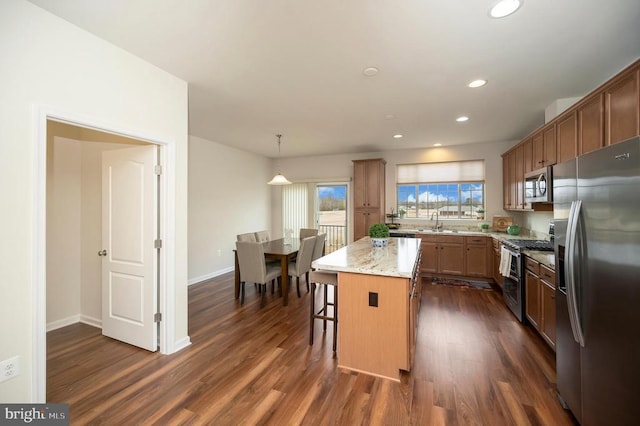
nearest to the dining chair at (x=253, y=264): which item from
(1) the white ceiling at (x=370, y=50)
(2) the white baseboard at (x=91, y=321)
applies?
(2) the white baseboard at (x=91, y=321)

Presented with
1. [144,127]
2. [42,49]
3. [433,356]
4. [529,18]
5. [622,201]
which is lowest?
[433,356]

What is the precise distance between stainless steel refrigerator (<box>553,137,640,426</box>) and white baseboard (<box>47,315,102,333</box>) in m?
4.49

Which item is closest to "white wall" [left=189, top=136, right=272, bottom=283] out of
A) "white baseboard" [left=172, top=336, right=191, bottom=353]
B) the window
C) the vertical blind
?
the vertical blind

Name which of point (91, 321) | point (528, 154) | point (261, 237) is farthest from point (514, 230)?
point (91, 321)

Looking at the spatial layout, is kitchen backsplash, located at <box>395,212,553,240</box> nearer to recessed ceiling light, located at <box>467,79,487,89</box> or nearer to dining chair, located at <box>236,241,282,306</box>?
recessed ceiling light, located at <box>467,79,487,89</box>

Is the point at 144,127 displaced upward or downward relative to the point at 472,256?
upward

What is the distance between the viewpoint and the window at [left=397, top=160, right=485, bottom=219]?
18.4 feet

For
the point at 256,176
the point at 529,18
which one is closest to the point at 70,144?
the point at 256,176

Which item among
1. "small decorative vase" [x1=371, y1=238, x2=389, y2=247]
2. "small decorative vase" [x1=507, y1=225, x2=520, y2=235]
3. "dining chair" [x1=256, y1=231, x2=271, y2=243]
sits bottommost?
"dining chair" [x1=256, y1=231, x2=271, y2=243]

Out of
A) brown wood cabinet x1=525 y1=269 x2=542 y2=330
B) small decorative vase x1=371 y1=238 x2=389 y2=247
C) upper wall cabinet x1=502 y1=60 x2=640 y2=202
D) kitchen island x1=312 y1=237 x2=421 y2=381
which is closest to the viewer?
upper wall cabinet x1=502 y1=60 x2=640 y2=202

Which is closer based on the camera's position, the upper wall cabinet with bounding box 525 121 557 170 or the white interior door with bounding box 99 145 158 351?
the white interior door with bounding box 99 145 158 351

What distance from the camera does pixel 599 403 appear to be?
1456 mm

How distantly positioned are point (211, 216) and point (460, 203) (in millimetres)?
5260

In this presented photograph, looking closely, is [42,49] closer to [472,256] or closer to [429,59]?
[429,59]
